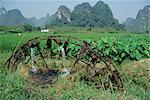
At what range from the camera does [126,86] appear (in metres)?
4.26

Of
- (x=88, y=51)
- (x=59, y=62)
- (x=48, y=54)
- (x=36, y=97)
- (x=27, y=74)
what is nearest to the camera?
(x=36, y=97)

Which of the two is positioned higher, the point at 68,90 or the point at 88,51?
the point at 88,51

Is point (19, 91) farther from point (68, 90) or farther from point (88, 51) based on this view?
point (88, 51)

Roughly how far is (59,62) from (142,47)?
6.25 feet

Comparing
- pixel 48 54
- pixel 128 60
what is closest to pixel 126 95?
pixel 48 54

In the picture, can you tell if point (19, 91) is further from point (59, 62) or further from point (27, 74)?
point (59, 62)

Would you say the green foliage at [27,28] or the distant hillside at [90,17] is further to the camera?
the distant hillside at [90,17]

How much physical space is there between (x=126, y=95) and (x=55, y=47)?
3132 millimetres

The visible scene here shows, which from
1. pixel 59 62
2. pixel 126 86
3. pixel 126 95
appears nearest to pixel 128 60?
pixel 59 62

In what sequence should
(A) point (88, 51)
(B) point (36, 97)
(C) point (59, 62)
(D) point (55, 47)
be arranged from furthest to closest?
(D) point (55, 47)
(C) point (59, 62)
(A) point (88, 51)
(B) point (36, 97)

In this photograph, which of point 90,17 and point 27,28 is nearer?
point 27,28

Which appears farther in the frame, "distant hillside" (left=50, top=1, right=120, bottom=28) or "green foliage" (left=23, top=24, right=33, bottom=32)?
"distant hillside" (left=50, top=1, right=120, bottom=28)

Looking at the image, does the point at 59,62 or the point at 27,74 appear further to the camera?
the point at 59,62

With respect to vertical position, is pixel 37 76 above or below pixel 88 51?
below
